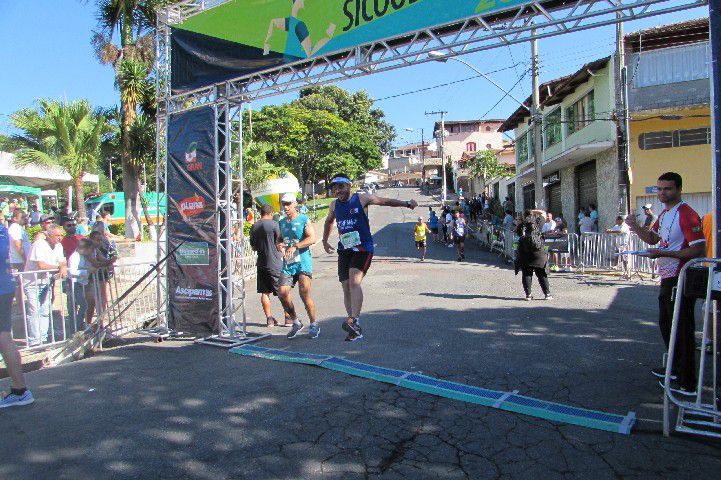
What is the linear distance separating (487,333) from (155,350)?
13.5ft

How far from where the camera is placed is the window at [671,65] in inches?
652

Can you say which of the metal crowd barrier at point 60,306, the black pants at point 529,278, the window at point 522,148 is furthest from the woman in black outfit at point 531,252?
the window at point 522,148

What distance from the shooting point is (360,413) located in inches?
152

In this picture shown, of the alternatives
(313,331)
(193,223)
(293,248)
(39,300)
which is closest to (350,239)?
(293,248)

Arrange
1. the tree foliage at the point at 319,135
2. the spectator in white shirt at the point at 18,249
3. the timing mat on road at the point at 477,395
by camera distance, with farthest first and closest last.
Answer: the tree foliage at the point at 319,135 → the spectator in white shirt at the point at 18,249 → the timing mat on road at the point at 477,395

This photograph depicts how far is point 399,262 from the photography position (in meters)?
17.3

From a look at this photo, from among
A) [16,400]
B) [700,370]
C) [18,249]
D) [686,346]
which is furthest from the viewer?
[18,249]

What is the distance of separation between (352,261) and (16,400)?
3.42m

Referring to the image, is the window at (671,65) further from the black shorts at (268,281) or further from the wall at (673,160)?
the black shorts at (268,281)

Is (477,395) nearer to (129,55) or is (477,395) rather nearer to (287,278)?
(287,278)

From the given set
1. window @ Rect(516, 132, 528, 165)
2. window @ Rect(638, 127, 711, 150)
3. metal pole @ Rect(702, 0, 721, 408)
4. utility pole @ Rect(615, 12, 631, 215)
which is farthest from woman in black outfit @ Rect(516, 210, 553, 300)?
window @ Rect(516, 132, 528, 165)

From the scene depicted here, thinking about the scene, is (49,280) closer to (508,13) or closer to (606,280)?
(508,13)

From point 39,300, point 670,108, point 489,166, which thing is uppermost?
point 489,166

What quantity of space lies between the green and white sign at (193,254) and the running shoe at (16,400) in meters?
2.83
